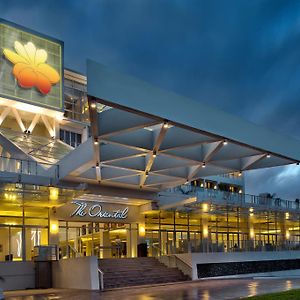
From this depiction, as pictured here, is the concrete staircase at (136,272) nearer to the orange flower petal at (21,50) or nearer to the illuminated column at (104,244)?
the illuminated column at (104,244)

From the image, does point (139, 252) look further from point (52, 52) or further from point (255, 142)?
point (52, 52)

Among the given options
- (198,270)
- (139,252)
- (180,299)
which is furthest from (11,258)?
(180,299)

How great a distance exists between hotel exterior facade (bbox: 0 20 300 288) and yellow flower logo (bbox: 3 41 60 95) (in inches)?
3.5

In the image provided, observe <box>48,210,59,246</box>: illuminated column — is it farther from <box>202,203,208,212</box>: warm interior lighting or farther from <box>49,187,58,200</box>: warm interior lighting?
<box>202,203,208,212</box>: warm interior lighting

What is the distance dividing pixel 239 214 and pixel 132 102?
30579mm

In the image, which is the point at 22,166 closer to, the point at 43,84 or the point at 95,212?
the point at 95,212

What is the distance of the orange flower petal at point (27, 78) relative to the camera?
3825 cm

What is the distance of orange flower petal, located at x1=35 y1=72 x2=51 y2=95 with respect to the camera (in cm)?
3912

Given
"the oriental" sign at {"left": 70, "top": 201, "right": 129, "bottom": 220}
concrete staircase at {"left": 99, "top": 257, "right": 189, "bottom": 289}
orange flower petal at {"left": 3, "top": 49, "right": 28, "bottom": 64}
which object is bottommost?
concrete staircase at {"left": 99, "top": 257, "right": 189, "bottom": 289}

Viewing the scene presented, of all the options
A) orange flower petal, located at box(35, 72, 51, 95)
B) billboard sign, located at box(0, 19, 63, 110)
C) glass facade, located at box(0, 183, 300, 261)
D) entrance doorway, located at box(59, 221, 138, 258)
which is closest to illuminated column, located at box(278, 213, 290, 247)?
glass facade, located at box(0, 183, 300, 261)

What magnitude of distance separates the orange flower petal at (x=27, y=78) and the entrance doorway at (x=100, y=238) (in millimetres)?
12871

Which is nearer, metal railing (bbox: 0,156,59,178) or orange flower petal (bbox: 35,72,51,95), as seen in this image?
metal railing (bbox: 0,156,59,178)

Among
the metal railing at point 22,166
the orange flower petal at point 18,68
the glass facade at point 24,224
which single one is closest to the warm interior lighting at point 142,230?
the glass facade at point 24,224

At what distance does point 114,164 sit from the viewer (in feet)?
81.6
